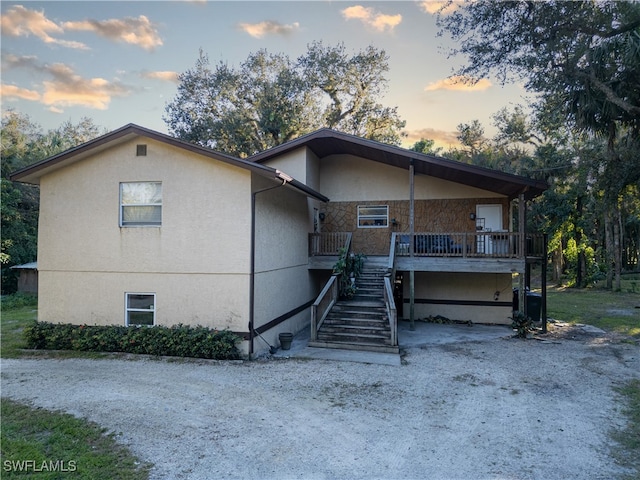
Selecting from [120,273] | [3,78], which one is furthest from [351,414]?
[3,78]

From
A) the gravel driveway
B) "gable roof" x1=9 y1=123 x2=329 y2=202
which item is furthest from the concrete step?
"gable roof" x1=9 y1=123 x2=329 y2=202

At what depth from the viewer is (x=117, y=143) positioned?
10148mm

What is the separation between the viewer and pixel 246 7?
14.2 m

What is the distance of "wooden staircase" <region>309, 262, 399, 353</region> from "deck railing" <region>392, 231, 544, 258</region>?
89.3 inches

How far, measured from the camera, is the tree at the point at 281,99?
27172mm

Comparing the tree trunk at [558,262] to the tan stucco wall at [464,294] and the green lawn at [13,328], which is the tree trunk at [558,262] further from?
the green lawn at [13,328]

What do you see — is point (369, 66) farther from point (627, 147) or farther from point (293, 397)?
point (293, 397)

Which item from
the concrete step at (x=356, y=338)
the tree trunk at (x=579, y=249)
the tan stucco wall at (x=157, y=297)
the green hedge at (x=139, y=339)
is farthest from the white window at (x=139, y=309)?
the tree trunk at (x=579, y=249)

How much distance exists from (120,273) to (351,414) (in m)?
7.32

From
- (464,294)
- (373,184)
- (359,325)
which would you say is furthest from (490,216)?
(359,325)

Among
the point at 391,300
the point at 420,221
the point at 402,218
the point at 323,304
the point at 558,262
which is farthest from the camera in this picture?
the point at 558,262

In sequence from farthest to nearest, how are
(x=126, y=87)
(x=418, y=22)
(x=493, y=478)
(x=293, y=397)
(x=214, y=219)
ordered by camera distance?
1. (x=126, y=87)
2. (x=418, y=22)
3. (x=214, y=219)
4. (x=293, y=397)
5. (x=493, y=478)

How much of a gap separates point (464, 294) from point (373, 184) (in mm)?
5587

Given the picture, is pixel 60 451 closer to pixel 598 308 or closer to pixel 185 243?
pixel 185 243
